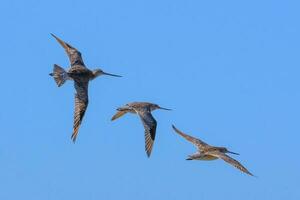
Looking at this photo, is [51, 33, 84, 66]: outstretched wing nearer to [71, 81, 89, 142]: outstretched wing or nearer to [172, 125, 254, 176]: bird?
[71, 81, 89, 142]: outstretched wing

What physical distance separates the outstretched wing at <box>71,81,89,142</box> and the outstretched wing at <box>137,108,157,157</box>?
7.74 feet

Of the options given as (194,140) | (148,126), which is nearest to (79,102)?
(148,126)

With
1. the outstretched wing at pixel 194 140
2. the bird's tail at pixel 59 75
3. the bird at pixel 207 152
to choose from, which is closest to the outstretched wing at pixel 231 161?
the bird at pixel 207 152

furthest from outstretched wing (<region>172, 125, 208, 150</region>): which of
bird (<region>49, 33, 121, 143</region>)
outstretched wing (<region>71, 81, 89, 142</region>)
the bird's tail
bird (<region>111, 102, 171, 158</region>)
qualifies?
the bird's tail

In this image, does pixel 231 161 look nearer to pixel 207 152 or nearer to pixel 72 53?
pixel 207 152

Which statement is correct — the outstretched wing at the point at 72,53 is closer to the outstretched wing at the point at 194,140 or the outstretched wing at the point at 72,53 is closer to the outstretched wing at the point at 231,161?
the outstretched wing at the point at 194,140

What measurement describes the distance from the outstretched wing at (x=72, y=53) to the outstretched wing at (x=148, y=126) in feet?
14.5

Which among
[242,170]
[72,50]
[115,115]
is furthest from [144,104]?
[242,170]

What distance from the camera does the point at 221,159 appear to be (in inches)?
1352

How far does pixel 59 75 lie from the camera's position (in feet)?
123

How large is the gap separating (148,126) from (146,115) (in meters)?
1.29

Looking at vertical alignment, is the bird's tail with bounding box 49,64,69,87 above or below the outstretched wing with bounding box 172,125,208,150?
above

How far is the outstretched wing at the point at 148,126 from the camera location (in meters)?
35.8

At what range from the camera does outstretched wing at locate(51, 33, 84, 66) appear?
134 feet
